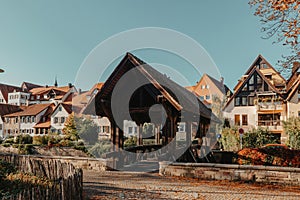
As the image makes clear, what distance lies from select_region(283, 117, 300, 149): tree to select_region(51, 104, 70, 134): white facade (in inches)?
1516

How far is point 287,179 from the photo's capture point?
389 inches

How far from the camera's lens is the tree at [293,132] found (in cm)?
2652

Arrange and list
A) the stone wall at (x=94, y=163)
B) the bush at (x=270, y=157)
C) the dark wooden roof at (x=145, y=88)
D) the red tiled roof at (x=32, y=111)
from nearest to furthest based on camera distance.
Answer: the bush at (x=270, y=157), the dark wooden roof at (x=145, y=88), the stone wall at (x=94, y=163), the red tiled roof at (x=32, y=111)

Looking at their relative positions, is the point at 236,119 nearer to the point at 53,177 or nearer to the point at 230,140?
the point at 230,140

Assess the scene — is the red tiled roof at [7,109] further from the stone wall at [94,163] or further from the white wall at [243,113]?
the stone wall at [94,163]

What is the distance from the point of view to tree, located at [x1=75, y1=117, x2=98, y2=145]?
34688 millimetres

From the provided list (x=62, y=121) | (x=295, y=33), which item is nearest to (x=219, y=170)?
(x=295, y=33)

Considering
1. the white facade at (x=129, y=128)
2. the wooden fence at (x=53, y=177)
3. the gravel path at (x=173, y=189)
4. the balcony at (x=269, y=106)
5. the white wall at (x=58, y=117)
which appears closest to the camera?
the wooden fence at (x=53, y=177)

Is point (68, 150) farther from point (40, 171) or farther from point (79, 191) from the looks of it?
point (79, 191)

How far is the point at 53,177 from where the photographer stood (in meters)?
8.30

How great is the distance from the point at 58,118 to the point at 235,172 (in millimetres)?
46808

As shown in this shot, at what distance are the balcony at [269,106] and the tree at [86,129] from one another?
23853 mm

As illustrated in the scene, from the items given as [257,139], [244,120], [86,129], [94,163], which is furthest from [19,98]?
[94,163]

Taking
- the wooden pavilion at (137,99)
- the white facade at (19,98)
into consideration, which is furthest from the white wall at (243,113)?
the white facade at (19,98)
